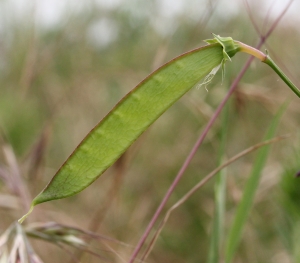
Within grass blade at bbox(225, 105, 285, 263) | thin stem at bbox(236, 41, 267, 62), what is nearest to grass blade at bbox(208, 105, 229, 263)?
grass blade at bbox(225, 105, 285, 263)

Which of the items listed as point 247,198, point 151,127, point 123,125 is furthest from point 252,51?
point 151,127

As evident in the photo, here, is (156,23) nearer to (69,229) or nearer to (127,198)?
(127,198)

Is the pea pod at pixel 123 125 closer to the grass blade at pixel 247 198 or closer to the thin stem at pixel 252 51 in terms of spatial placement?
the thin stem at pixel 252 51

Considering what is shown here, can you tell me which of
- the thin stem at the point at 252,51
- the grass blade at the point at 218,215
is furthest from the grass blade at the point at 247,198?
the thin stem at the point at 252,51

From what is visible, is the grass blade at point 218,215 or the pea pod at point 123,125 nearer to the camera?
the pea pod at point 123,125

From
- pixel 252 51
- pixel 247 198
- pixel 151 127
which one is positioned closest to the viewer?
pixel 252 51

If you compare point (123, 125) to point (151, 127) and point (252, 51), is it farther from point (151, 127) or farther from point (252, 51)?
point (151, 127)
